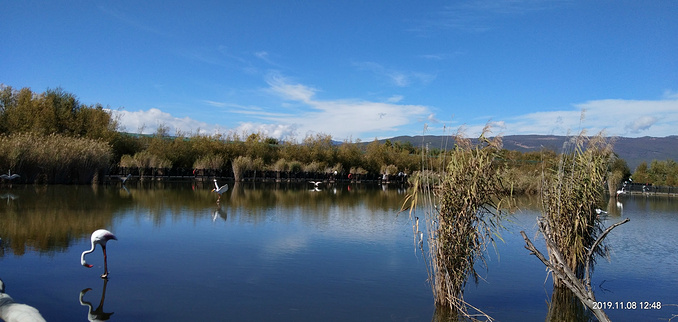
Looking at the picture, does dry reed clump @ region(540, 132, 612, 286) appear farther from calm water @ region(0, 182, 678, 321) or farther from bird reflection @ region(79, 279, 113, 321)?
bird reflection @ region(79, 279, 113, 321)

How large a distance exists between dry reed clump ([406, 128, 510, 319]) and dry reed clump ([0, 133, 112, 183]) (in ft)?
65.4

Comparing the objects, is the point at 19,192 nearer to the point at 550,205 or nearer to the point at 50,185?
the point at 50,185

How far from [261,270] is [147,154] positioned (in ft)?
84.7

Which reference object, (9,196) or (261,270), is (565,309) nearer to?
(261,270)

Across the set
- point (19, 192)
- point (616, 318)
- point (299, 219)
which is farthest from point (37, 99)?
point (616, 318)

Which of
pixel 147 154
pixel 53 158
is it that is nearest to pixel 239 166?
pixel 147 154

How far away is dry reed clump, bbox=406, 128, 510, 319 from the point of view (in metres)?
6.06

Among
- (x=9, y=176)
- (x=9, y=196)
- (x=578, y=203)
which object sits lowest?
(x=9, y=196)

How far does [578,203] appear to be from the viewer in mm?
7613

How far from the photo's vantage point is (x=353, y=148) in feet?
158

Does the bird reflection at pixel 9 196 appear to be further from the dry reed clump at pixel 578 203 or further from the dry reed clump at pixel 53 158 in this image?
the dry reed clump at pixel 578 203

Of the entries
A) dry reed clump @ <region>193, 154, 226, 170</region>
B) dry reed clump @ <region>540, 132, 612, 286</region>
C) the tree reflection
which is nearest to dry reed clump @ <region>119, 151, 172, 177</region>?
dry reed clump @ <region>193, 154, 226, 170</region>

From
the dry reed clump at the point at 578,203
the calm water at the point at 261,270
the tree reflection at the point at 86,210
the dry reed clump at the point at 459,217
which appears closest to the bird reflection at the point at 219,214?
the tree reflection at the point at 86,210

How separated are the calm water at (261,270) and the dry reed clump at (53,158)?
7639mm
